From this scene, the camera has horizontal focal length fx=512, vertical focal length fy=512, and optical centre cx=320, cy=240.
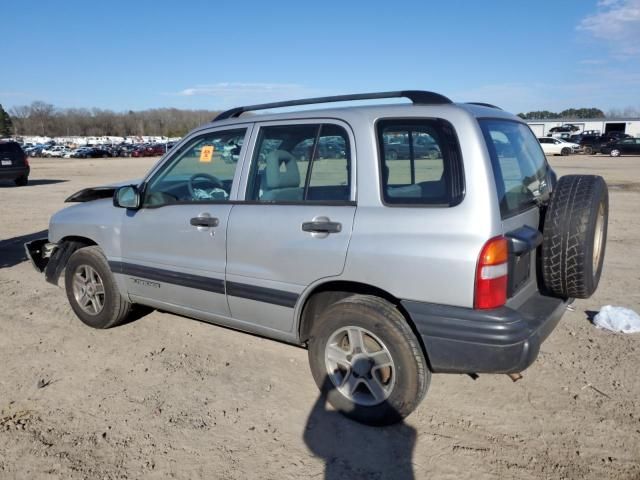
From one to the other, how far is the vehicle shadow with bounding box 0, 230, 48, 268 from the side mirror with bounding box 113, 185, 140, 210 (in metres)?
4.03

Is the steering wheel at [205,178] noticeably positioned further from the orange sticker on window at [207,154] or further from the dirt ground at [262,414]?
the dirt ground at [262,414]

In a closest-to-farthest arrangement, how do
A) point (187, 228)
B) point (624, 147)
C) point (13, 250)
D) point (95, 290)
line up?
point (187, 228) < point (95, 290) < point (13, 250) < point (624, 147)

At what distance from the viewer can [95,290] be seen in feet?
15.3

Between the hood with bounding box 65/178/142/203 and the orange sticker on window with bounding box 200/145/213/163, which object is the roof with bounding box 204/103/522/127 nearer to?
the orange sticker on window with bounding box 200/145/213/163

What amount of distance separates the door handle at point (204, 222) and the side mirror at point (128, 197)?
2.08 feet

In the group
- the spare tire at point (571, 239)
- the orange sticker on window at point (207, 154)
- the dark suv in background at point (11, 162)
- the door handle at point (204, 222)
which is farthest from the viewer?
the dark suv in background at point (11, 162)

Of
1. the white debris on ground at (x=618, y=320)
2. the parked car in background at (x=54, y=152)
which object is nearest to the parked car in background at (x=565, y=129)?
the parked car in background at (x=54, y=152)

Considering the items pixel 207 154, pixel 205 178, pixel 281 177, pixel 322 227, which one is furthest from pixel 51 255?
pixel 322 227

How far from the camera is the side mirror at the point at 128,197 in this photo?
4.10m

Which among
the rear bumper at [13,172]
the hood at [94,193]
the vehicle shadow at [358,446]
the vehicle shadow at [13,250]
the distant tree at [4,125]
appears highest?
the distant tree at [4,125]

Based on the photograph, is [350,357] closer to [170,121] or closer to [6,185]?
[6,185]

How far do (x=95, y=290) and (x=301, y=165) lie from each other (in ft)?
8.02

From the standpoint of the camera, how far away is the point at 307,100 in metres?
3.71

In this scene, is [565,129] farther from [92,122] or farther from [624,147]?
[92,122]
